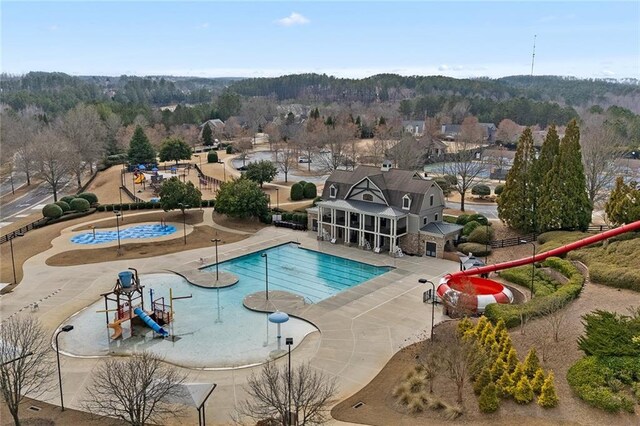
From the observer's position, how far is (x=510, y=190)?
46812 mm

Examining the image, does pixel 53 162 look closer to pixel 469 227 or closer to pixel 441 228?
pixel 441 228

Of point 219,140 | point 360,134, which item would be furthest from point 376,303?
point 219,140

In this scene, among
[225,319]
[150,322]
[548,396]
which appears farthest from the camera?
[225,319]

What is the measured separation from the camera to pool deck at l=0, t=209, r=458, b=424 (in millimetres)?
25172

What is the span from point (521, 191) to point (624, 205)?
8652 millimetres

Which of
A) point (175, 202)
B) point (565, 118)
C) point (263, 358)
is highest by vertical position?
point (565, 118)

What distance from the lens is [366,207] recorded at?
4606cm

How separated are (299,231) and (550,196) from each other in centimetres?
2291

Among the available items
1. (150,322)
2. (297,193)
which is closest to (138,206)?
(297,193)

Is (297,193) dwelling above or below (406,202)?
below

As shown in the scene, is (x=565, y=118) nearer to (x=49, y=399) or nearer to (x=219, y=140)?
(x=219, y=140)

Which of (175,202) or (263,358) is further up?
(175,202)

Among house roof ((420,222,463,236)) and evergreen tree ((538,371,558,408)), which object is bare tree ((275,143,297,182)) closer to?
house roof ((420,222,463,236))

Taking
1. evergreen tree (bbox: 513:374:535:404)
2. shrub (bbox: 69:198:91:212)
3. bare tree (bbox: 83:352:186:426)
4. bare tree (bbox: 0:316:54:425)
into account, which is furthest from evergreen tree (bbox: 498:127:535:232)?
shrub (bbox: 69:198:91:212)
